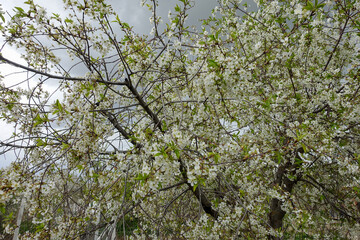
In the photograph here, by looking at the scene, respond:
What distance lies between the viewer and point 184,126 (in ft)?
9.27

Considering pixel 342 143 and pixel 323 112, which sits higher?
pixel 323 112

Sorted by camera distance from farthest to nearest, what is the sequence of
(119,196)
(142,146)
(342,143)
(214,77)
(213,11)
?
1. (213,11)
2. (342,143)
3. (119,196)
4. (142,146)
5. (214,77)

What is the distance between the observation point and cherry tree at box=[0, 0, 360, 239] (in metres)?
1.95

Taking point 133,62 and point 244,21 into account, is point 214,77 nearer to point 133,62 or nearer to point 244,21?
point 133,62

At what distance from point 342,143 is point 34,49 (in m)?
4.85

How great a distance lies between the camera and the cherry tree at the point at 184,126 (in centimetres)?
195

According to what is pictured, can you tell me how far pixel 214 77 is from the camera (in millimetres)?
1876

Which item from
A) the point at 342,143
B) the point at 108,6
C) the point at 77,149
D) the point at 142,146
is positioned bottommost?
the point at 342,143

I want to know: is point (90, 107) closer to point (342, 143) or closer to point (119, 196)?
point (119, 196)

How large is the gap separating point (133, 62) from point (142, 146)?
1.36 metres

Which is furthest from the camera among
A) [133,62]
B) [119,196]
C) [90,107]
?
[133,62]

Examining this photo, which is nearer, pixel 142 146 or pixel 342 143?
pixel 142 146

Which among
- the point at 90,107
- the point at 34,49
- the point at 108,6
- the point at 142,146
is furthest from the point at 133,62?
the point at 142,146

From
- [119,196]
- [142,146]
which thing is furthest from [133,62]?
[119,196]
